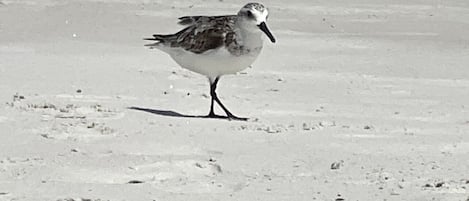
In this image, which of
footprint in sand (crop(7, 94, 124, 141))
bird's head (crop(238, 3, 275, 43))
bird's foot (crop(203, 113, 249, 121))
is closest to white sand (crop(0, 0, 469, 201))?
footprint in sand (crop(7, 94, 124, 141))

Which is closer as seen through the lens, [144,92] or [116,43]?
[144,92]

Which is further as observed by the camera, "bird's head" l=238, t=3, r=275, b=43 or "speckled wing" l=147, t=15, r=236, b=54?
"speckled wing" l=147, t=15, r=236, b=54

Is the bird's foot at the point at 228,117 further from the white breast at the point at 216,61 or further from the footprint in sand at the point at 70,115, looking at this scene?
the footprint in sand at the point at 70,115

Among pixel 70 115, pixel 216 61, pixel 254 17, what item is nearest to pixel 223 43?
pixel 216 61

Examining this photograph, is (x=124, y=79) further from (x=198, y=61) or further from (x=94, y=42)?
(x=94, y=42)

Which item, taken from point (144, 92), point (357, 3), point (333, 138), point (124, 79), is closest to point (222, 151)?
point (333, 138)

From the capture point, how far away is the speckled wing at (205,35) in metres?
9.09

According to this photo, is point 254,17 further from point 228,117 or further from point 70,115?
point 70,115

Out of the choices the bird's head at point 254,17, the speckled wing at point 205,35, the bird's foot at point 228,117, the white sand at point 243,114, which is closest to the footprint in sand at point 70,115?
the white sand at point 243,114

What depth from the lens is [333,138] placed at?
7953 millimetres

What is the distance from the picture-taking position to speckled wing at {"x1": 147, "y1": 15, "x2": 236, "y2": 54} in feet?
29.8

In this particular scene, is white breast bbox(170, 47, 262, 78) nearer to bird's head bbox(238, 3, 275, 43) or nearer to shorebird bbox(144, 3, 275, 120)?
shorebird bbox(144, 3, 275, 120)

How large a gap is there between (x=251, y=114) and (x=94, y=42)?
5.58 metres

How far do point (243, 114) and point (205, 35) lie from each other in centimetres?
77
